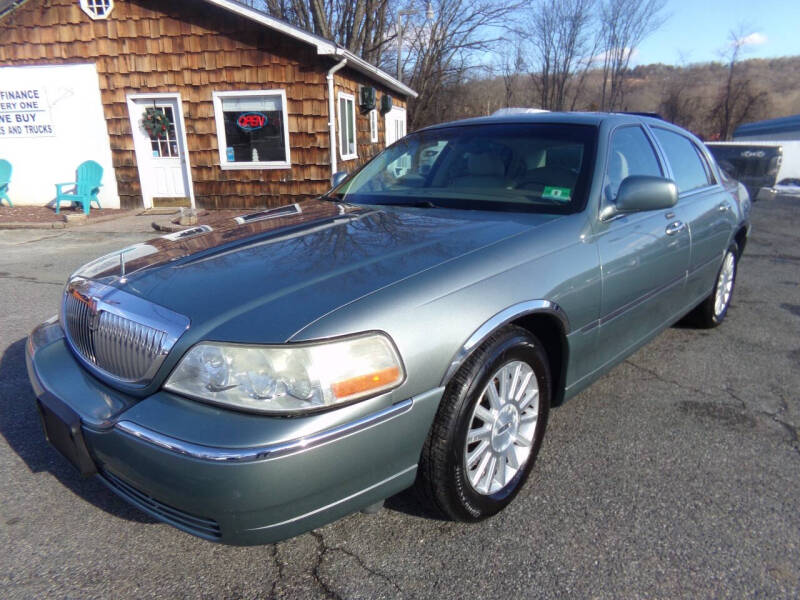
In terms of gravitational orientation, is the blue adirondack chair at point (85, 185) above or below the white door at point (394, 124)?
below

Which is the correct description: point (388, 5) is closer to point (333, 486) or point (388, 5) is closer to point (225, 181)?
point (225, 181)

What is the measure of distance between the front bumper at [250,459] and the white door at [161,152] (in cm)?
1109

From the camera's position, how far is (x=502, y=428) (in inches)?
86.4

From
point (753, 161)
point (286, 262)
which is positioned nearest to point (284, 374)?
point (286, 262)

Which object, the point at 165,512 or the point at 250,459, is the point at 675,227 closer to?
the point at 250,459

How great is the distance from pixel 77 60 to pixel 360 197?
37.0ft

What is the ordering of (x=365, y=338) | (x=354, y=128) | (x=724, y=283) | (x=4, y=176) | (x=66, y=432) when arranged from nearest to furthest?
(x=365, y=338) < (x=66, y=432) < (x=724, y=283) < (x=4, y=176) < (x=354, y=128)

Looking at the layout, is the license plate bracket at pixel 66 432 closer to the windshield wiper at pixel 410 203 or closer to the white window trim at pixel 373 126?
Result: the windshield wiper at pixel 410 203

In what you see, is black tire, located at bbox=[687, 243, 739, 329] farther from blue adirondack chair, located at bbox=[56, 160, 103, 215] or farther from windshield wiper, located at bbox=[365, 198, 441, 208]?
blue adirondack chair, located at bbox=[56, 160, 103, 215]

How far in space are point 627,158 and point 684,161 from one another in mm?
1032

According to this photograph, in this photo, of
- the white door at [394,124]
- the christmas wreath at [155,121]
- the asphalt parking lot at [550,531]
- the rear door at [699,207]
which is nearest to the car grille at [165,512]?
the asphalt parking lot at [550,531]

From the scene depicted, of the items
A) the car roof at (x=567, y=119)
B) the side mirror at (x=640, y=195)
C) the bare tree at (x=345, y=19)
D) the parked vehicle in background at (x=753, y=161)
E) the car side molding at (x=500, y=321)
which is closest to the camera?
the car side molding at (x=500, y=321)

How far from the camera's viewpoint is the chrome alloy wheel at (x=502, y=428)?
82.2 inches

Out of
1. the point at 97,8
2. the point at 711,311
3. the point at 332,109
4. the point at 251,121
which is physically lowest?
the point at 711,311
